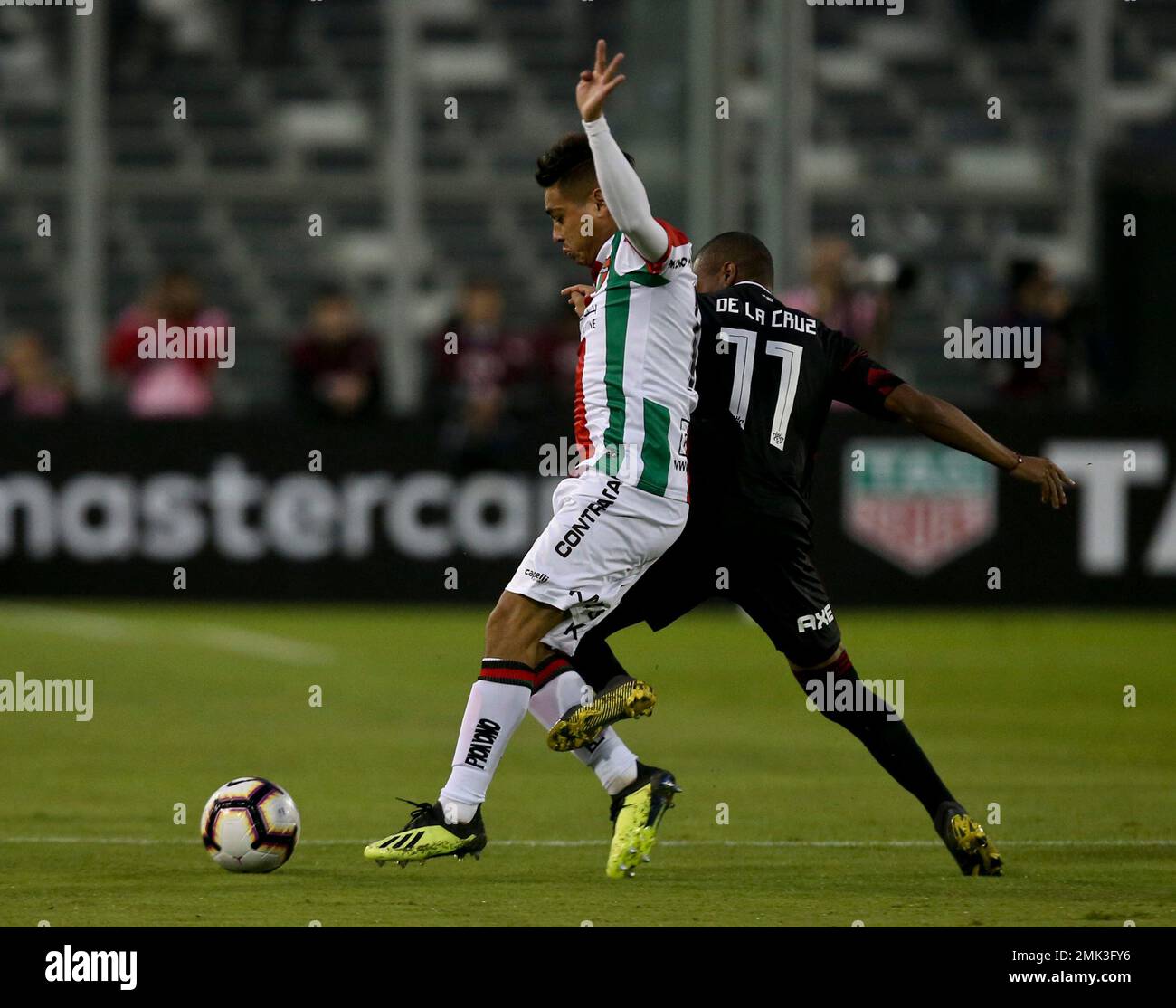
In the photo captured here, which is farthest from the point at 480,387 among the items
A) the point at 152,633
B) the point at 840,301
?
the point at 840,301

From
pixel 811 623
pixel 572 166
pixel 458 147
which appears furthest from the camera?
pixel 458 147

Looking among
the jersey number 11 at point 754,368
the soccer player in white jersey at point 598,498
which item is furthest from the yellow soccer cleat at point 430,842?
the jersey number 11 at point 754,368

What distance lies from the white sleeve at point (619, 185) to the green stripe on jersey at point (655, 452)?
0.61 m

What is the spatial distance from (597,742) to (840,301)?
8.22 m

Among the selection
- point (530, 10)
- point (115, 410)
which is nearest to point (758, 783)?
point (115, 410)

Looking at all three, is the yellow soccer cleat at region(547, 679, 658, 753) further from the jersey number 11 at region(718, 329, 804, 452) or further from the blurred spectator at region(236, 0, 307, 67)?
the blurred spectator at region(236, 0, 307, 67)

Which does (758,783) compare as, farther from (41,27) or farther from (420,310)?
(41,27)

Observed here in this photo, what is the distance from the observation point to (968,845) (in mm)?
6840

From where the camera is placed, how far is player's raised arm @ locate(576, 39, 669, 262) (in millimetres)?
6293

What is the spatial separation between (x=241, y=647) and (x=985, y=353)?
6.36 metres

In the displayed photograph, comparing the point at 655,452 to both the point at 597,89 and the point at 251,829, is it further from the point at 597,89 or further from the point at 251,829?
the point at 251,829

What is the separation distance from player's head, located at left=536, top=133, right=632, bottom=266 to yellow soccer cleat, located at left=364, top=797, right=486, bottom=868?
70.3 inches

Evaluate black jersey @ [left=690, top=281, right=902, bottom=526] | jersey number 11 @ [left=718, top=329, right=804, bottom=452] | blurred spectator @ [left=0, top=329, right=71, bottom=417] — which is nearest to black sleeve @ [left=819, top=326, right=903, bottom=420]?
black jersey @ [left=690, top=281, right=902, bottom=526]

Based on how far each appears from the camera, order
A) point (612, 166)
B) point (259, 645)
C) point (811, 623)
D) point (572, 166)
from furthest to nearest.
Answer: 1. point (259, 645)
2. point (811, 623)
3. point (572, 166)
4. point (612, 166)
